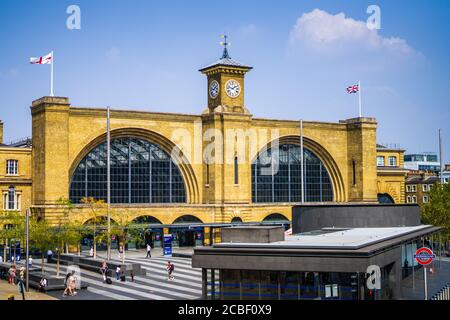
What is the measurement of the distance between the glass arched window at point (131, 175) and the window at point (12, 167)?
17.4 ft

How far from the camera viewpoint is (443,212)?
209 feet

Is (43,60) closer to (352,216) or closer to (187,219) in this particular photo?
(187,219)

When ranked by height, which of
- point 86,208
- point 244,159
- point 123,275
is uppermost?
point 244,159

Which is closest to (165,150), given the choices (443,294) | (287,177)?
(287,177)

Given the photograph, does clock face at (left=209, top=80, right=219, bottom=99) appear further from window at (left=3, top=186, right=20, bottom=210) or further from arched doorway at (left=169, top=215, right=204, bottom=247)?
window at (left=3, top=186, right=20, bottom=210)

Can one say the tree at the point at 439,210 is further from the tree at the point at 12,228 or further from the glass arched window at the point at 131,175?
the tree at the point at 12,228

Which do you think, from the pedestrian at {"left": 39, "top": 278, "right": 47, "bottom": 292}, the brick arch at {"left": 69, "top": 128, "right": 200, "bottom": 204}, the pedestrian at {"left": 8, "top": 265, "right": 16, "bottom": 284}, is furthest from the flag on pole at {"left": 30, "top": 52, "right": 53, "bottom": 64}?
the pedestrian at {"left": 39, "top": 278, "right": 47, "bottom": 292}

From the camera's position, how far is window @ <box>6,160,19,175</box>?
65.4m

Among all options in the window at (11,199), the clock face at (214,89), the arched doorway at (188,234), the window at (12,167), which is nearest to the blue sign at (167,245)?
the arched doorway at (188,234)

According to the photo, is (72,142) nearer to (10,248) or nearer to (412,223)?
(10,248)

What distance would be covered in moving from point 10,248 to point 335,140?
40972 millimetres

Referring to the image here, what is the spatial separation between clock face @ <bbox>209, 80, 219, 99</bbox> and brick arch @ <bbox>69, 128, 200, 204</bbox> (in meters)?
7.67

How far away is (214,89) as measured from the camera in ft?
251
